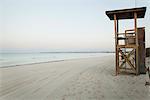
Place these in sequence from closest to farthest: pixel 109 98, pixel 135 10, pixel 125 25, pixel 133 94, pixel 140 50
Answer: pixel 109 98, pixel 133 94, pixel 135 10, pixel 140 50, pixel 125 25

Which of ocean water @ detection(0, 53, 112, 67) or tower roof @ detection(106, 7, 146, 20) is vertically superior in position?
tower roof @ detection(106, 7, 146, 20)

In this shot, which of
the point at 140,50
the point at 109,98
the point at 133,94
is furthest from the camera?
the point at 140,50

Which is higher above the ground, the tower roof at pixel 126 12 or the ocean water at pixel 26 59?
the tower roof at pixel 126 12

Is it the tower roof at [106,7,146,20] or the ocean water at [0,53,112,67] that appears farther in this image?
the ocean water at [0,53,112,67]

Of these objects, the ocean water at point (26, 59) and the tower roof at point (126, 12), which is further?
the ocean water at point (26, 59)

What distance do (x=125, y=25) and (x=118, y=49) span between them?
378 inches

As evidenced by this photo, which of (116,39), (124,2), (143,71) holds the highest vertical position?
(124,2)

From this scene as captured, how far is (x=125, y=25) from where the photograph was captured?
18.6 meters

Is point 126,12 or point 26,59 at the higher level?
point 126,12

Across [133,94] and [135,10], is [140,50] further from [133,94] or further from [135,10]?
[133,94]

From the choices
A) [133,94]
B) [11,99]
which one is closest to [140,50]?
[133,94]

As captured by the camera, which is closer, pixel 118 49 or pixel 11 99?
pixel 11 99

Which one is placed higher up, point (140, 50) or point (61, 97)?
point (140, 50)

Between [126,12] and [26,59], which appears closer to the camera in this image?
[126,12]
